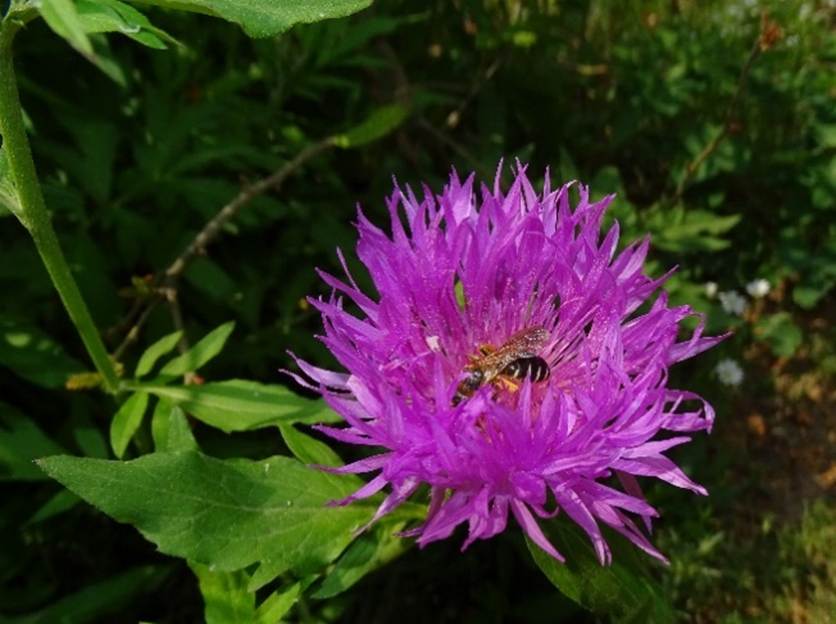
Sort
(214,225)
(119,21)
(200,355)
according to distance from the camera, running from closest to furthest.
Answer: (119,21) < (200,355) < (214,225)

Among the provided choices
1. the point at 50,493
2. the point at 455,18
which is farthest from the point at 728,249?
the point at 50,493

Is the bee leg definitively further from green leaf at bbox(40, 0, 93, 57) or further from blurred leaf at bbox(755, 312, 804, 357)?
blurred leaf at bbox(755, 312, 804, 357)

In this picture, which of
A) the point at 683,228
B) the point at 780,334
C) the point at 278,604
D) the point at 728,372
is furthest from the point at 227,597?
the point at 780,334

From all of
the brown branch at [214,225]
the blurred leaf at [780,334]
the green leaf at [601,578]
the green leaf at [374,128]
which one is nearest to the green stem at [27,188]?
the brown branch at [214,225]

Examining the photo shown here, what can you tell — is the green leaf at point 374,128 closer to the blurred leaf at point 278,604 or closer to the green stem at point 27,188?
the green stem at point 27,188

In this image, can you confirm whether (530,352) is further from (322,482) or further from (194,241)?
(194,241)

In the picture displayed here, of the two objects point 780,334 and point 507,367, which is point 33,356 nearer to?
point 507,367
